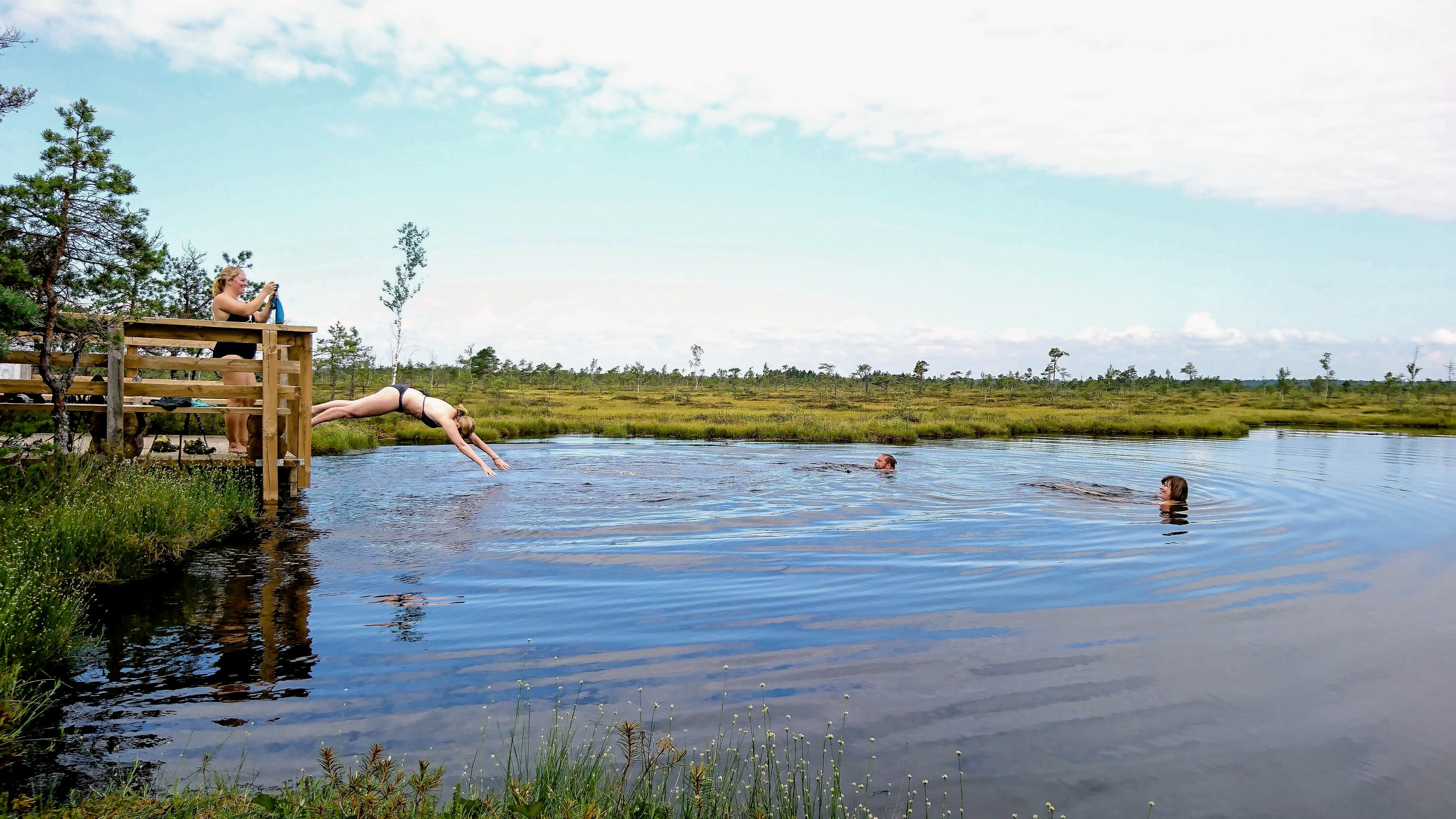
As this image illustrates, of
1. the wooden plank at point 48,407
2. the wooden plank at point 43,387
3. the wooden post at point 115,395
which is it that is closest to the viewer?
the wooden plank at point 43,387

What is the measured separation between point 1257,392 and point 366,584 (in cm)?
11619

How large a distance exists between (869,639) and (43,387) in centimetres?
1200

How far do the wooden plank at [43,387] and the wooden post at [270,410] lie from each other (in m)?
2.17

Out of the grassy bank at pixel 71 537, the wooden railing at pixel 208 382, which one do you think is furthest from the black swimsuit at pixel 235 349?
the grassy bank at pixel 71 537

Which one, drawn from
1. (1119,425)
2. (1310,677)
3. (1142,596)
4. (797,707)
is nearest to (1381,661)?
(1310,677)

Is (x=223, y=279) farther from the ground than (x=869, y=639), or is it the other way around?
(x=223, y=279)

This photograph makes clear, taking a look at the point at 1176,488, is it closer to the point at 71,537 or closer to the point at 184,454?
the point at 71,537

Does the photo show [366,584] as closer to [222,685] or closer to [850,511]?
[222,685]

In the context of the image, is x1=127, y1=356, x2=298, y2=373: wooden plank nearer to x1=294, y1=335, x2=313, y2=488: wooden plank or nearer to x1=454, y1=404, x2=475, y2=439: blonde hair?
x1=294, y1=335, x2=313, y2=488: wooden plank

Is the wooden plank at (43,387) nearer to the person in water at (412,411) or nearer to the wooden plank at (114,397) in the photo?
the wooden plank at (114,397)

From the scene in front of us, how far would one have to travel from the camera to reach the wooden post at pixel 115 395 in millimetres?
11906

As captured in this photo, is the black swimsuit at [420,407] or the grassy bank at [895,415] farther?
the grassy bank at [895,415]

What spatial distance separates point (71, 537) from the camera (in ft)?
28.1

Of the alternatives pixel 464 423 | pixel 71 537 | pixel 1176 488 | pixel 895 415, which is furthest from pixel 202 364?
pixel 895 415
